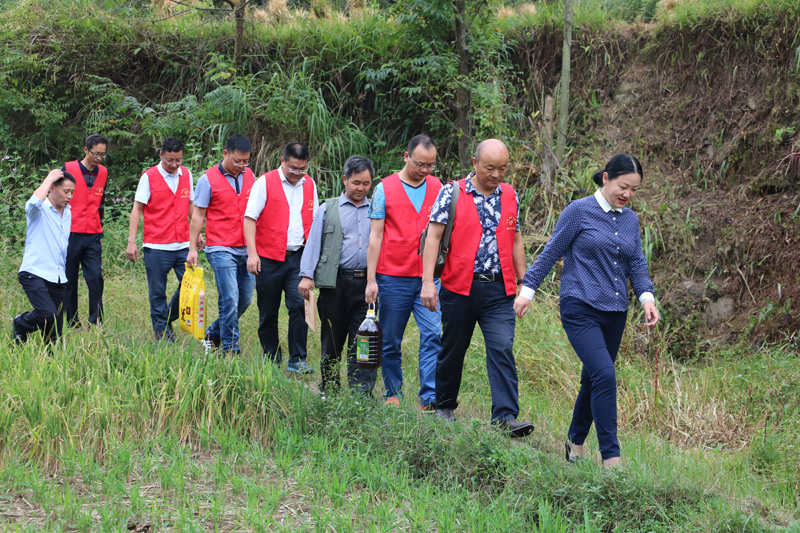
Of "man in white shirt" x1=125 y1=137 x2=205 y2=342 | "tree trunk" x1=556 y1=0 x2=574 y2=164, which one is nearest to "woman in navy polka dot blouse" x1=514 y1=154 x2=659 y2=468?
"man in white shirt" x1=125 y1=137 x2=205 y2=342

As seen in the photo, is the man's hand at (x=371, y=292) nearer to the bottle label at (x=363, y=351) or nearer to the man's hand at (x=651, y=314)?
the bottle label at (x=363, y=351)

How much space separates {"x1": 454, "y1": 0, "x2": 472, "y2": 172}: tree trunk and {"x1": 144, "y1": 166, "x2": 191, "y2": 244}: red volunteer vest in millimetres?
4537

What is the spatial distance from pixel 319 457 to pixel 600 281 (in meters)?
2.07

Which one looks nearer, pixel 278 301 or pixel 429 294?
pixel 429 294

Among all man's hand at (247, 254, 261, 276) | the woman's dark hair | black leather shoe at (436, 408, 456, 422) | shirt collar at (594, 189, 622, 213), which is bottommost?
black leather shoe at (436, 408, 456, 422)

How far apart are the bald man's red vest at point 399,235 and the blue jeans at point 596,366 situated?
1.34m

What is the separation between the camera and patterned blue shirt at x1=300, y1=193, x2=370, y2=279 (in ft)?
18.8

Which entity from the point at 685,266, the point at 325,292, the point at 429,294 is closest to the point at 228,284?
the point at 325,292

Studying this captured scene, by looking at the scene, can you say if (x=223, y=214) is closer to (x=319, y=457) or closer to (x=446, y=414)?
(x=446, y=414)

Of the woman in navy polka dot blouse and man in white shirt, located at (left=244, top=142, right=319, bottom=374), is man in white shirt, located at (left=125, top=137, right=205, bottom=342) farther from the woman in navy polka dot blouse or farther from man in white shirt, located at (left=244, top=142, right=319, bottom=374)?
the woman in navy polka dot blouse

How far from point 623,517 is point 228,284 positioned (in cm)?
436

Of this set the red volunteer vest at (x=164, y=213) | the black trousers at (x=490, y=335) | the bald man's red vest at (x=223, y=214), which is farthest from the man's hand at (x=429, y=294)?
the red volunteer vest at (x=164, y=213)

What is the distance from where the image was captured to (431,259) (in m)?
5.02

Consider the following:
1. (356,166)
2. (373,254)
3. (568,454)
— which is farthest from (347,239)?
(568,454)
